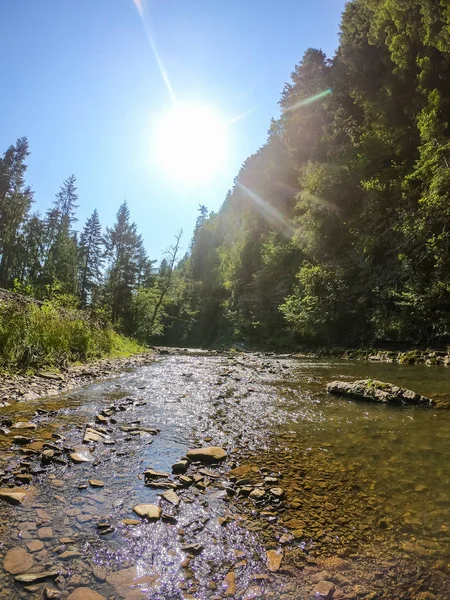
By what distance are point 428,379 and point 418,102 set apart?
64.8 feet

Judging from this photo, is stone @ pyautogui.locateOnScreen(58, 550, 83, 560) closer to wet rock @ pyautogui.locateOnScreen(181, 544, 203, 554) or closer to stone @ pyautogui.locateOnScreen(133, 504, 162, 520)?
stone @ pyautogui.locateOnScreen(133, 504, 162, 520)

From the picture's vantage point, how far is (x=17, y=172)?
4909cm

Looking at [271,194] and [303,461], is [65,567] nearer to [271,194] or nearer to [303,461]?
[303,461]

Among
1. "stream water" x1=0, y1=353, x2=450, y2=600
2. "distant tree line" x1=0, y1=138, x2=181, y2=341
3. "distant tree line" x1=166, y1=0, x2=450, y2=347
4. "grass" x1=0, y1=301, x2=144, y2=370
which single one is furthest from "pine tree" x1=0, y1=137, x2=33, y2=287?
"stream water" x1=0, y1=353, x2=450, y2=600

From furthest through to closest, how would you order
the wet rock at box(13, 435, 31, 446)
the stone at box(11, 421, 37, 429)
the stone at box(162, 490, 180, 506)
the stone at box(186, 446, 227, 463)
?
1. the stone at box(11, 421, 37, 429)
2. the wet rock at box(13, 435, 31, 446)
3. the stone at box(186, 446, 227, 463)
4. the stone at box(162, 490, 180, 506)

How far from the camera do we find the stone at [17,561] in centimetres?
200

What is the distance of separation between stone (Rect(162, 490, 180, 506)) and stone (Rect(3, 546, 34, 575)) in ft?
3.82

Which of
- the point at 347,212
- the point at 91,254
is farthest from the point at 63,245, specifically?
the point at 347,212

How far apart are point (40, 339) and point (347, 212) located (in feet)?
79.9

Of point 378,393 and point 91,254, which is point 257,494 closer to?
point 378,393

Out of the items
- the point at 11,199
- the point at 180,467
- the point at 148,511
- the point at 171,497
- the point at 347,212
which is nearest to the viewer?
the point at 148,511

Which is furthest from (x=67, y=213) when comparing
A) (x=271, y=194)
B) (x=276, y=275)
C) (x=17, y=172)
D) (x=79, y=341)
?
(x=79, y=341)

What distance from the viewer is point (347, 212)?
26.6 m

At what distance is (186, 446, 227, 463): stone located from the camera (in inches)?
155
